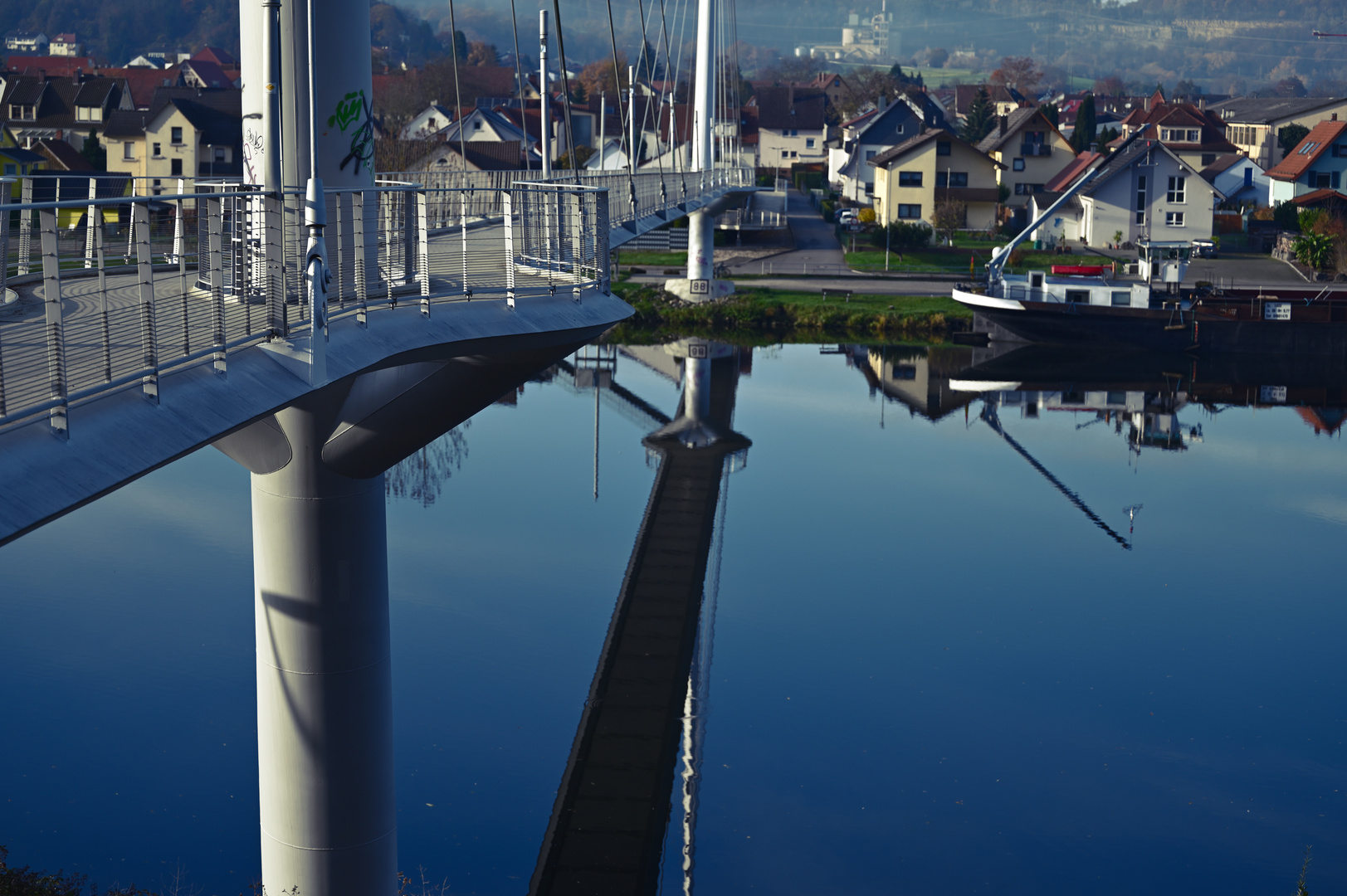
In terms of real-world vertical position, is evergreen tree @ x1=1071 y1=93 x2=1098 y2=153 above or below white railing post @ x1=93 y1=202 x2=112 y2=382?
above

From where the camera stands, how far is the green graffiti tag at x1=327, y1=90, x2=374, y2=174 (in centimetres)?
806

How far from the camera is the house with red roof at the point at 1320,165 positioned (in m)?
57.6

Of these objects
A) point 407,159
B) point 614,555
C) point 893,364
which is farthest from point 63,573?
point 407,159

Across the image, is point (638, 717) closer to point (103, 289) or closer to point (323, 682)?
point (323, 682)

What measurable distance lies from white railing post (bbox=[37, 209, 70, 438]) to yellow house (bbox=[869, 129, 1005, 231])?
49.9 meters

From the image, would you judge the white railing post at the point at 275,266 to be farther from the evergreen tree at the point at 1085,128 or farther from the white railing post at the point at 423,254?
the evergreen tree at the point at 1085,128

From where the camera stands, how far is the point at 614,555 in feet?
58.9

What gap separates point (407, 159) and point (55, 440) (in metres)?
46.1

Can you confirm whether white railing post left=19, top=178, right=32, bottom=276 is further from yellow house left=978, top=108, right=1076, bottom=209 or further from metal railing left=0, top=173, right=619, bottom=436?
yellow house left=978, top=108, right=1076, bottom=209


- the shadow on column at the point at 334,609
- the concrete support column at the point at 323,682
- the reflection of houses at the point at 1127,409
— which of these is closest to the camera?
the shadow on column at the point at 334,609

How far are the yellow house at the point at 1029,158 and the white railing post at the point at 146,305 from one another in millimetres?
56180

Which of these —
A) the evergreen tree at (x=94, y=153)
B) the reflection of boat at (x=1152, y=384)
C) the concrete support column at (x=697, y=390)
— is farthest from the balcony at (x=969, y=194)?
the evergreen tree at (x=94, y=153)

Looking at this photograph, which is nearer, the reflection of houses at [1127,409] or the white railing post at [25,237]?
the white railing post at [25,237]

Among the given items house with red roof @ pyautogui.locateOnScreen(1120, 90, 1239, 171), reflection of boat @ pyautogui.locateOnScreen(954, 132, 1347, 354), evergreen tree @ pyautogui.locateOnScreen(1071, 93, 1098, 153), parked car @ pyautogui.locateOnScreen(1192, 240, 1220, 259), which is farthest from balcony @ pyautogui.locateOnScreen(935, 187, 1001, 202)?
evergreen tree @ pyautogui.locateOnScreen(1071, 93, 1098, 153)
